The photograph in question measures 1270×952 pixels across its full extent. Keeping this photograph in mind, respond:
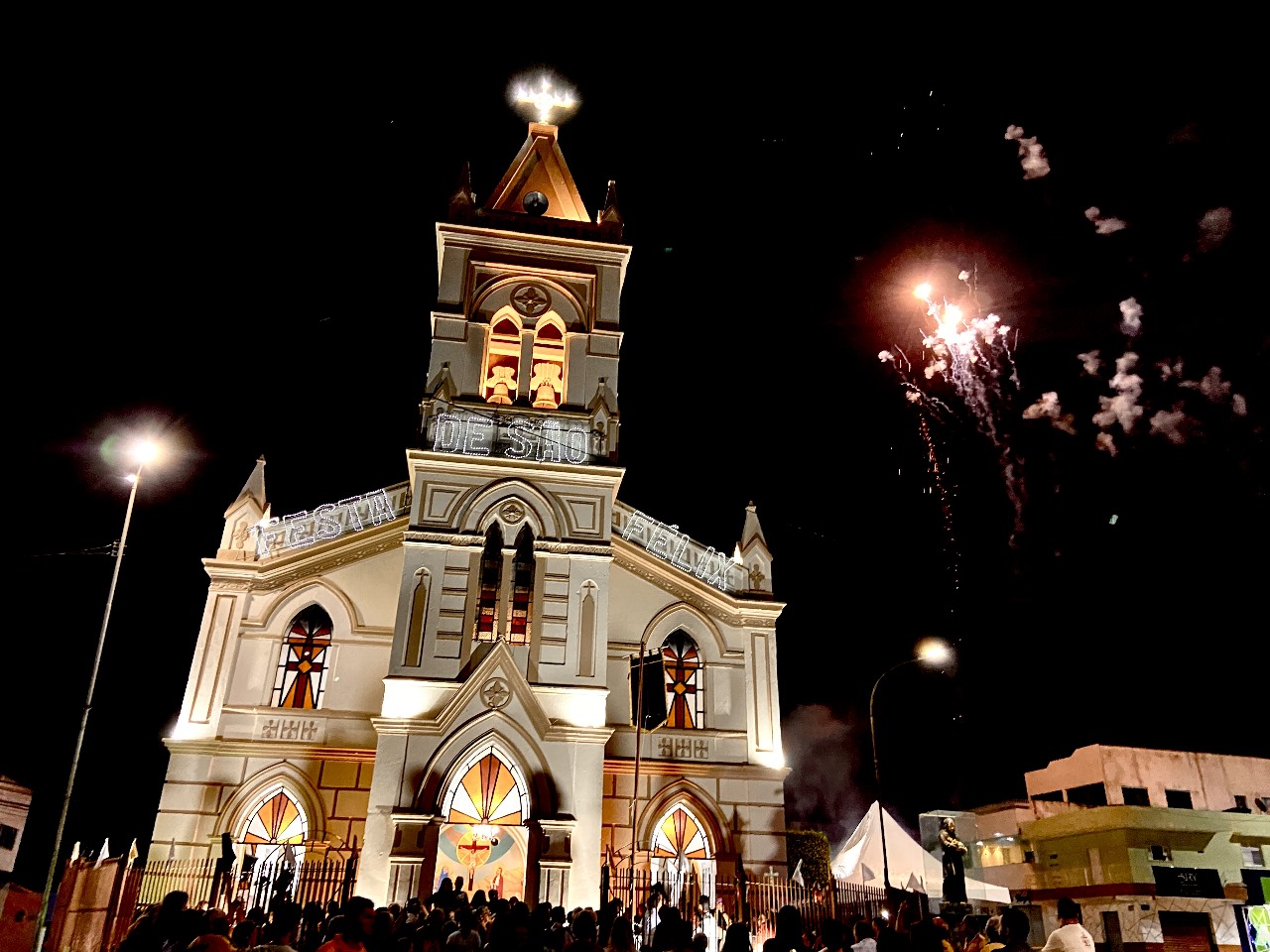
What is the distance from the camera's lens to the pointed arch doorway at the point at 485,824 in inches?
886

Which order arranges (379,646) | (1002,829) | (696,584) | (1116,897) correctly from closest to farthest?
→ (379,646) → (696,584) → (1116,897) → (1002,829)

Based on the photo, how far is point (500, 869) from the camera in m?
22.9

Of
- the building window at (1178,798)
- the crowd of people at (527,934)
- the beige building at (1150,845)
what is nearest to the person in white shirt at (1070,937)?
the crowd of people at (527,934)

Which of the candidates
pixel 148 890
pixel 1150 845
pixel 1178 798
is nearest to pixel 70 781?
pixel 148 890

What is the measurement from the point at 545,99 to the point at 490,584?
1662 cm

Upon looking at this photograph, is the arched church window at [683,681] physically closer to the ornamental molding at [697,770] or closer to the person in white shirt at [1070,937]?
the ornamental molding at [697,770]

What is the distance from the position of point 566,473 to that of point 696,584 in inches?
209

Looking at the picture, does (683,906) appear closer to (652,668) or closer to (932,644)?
(652,668)

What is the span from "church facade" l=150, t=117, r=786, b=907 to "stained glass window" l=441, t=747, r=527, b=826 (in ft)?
0.16

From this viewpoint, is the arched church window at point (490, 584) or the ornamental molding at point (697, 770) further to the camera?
the ornamental molding at point (697, 770)

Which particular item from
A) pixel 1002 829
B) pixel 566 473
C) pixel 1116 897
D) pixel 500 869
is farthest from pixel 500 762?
pixel 1002 829

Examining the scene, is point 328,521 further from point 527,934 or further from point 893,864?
point 893,864

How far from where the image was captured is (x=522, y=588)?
2556 cm

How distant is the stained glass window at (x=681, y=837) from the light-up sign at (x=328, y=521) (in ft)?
36.5
